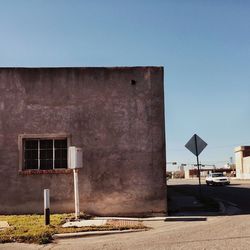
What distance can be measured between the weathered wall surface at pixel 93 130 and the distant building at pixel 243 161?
6065 centimetres

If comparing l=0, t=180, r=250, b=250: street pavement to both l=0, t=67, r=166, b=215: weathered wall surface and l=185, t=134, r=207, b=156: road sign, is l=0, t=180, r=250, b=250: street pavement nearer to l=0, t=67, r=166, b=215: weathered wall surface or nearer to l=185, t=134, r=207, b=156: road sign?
l=0, t=67, r=166, b=215: weathered wall surface

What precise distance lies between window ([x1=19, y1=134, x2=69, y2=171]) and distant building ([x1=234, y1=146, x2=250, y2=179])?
61.2 metres

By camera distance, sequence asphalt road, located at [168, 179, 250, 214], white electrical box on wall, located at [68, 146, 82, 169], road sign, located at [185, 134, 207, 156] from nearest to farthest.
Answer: white electrical box on wall, located at [68, 146, 82, 169] < asphalt road, located at [168, 179, 250, 214] < road sign, located at [185, 134, 207, 156]

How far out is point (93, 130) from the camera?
15336 millimetres

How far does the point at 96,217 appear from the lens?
14.7m

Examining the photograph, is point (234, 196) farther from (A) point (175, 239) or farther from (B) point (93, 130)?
(A) point (175, 239)

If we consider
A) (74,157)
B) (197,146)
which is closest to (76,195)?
(74,157)

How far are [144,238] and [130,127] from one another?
208 inches

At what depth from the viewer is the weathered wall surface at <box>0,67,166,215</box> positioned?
597 inches

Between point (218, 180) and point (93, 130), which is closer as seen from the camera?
point (93, 130)

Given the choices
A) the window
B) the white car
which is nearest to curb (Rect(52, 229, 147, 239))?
the window

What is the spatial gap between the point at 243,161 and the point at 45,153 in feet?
212

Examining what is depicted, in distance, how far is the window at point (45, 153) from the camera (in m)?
15.5

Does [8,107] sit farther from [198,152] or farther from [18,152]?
[198,152]
